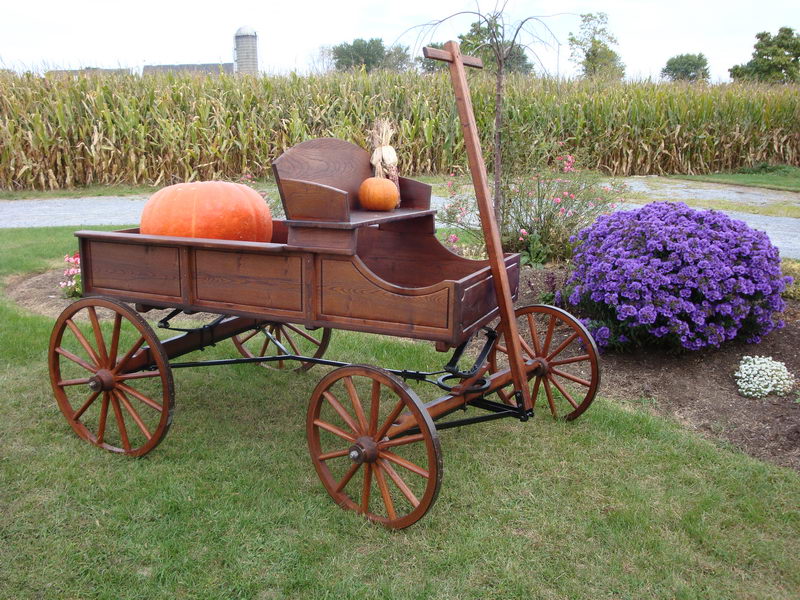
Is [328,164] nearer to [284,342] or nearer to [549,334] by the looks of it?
[549,334]

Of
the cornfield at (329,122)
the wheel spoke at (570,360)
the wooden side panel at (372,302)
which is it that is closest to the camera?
the wooden side panel at (372,302)

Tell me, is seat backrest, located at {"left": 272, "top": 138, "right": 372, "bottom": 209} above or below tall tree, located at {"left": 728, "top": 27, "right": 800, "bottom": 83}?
below

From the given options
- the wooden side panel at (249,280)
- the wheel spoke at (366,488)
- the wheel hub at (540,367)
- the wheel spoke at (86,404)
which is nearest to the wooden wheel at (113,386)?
the wheel spoke at (86,404)

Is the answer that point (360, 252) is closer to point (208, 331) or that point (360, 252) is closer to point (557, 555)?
point (208, 331)

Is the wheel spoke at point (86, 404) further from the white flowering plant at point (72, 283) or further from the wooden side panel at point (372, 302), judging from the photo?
the white flowering plant at point (72, 283)

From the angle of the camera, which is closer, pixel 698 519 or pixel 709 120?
pixel 698 519

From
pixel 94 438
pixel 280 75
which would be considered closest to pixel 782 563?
pixel 94 438

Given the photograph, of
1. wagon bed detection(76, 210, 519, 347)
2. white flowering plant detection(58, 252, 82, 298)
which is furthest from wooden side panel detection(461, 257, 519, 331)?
white flowering plant detection(58, 252, 82, 298)

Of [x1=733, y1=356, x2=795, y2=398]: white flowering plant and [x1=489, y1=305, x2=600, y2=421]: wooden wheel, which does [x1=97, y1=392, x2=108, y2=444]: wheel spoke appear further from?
[x1=733, y1=356, x2=795, y2=398]: white flowering plant

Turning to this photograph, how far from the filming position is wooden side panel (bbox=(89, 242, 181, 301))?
312cm

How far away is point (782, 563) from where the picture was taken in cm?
257

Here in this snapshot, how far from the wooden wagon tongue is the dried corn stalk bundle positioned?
0.54m

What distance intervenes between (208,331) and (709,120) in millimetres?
15585

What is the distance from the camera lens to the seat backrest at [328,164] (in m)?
2.98
